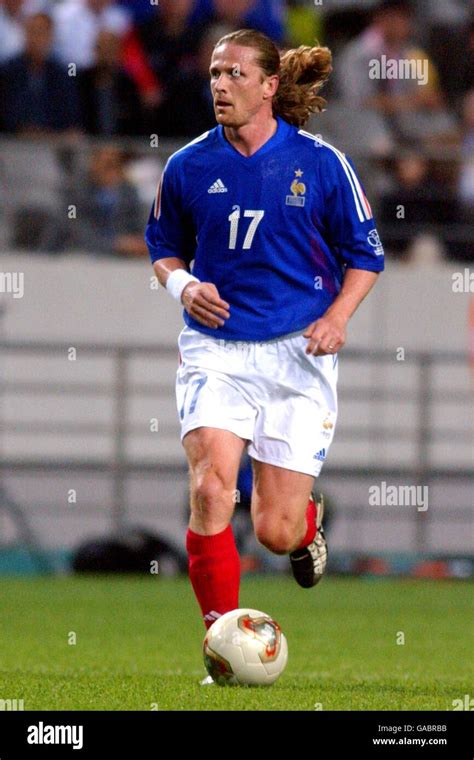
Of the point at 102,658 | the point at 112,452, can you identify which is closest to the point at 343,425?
the point at 112,452

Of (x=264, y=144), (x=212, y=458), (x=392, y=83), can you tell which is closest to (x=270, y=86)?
(x=264, y=144)

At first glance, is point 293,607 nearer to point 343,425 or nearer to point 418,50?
point 343,425

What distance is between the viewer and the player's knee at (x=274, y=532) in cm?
709

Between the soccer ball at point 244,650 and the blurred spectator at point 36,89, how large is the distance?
9830 mm

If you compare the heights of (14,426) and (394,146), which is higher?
(394,146)

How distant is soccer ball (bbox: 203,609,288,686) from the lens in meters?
6.55

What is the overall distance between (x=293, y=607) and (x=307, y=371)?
489 centimetres

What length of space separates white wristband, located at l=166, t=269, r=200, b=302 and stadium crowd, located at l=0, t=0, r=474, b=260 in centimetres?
826

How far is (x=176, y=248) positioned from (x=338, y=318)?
0.87 meters

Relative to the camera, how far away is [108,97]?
16172 millimetres

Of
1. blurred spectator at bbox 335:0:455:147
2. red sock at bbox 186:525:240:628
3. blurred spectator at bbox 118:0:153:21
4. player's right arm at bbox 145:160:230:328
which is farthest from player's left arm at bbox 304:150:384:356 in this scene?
blurred spectator at bbox 118:0:153:21

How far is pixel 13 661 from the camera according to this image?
795 centimetres

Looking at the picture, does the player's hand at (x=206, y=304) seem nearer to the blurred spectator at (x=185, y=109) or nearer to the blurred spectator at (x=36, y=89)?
the blurred spectator at (x=36, y=89)

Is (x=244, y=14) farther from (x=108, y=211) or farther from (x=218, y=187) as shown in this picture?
(x=218, y=187)
